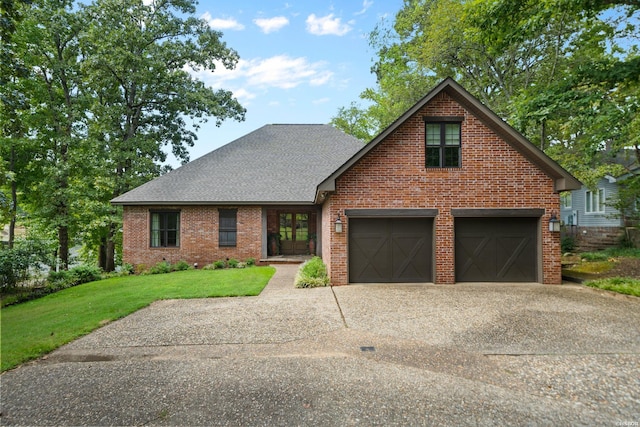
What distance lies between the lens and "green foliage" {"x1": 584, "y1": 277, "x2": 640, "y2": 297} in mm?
8402

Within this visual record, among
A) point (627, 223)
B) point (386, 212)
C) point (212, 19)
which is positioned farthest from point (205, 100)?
point (627, 223)

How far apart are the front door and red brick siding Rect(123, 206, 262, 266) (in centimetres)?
198

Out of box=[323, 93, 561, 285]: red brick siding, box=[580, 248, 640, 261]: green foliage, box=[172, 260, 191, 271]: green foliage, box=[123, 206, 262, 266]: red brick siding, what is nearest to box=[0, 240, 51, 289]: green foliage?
box=[123, 206, 262, 266]: red brick siding

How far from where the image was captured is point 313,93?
23750 millimetres

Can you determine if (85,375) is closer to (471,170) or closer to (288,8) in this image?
(471,170)

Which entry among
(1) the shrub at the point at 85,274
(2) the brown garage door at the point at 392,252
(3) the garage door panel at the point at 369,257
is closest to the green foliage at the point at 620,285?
(2) the brown garage door at the point at 392,252

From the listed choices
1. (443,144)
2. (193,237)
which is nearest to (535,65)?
(443,144)

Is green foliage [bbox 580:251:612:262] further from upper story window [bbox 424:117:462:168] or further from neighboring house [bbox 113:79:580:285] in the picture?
upper story window [bbox 424:117:462:168]

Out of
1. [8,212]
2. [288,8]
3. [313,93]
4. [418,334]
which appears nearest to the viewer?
[418,334]

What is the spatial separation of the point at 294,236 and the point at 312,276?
253 inches

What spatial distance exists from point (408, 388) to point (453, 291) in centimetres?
592

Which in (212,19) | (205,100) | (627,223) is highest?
(212,19)

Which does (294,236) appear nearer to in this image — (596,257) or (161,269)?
(161,269)

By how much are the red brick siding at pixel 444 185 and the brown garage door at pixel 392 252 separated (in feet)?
1.21
